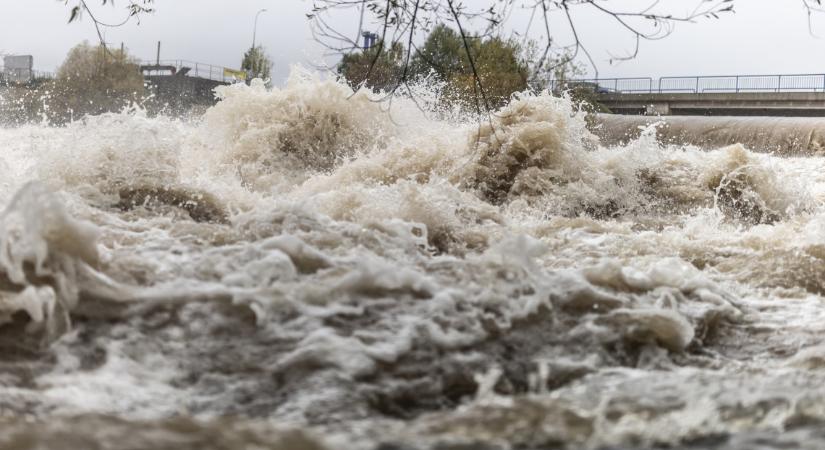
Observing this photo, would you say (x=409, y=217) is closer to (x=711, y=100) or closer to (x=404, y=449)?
(x=404, y=449)

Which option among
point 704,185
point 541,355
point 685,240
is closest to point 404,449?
point 541,355

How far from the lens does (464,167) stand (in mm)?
9031

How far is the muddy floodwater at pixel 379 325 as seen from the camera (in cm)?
264

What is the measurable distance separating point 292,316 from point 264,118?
792 cm

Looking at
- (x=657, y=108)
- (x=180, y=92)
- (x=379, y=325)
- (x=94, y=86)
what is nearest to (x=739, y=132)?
(x=379, y=325)

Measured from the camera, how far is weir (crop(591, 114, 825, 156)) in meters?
12.4

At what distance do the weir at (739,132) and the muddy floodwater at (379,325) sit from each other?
5.91 m

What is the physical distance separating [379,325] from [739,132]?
37.5 ft

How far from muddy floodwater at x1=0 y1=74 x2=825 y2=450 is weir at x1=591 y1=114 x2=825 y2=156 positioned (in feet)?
19.4

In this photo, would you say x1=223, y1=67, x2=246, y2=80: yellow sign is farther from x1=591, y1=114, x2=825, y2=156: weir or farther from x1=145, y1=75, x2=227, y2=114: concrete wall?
x1=591, y1=114, x2=825, y2=156: weir

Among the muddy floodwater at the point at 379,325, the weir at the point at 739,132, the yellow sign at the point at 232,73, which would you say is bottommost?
the muddy floodwater at the point at 379,325

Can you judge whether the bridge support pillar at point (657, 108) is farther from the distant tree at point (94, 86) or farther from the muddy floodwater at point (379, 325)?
the muddy floodwater at point (379, 325)

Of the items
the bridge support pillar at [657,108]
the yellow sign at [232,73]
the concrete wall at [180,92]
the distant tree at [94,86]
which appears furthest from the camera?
the yellow sign at [232,73]

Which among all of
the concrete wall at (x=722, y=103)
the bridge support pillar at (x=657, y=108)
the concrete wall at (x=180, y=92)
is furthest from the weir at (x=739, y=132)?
the concrete wall at (x=180, y=92)
